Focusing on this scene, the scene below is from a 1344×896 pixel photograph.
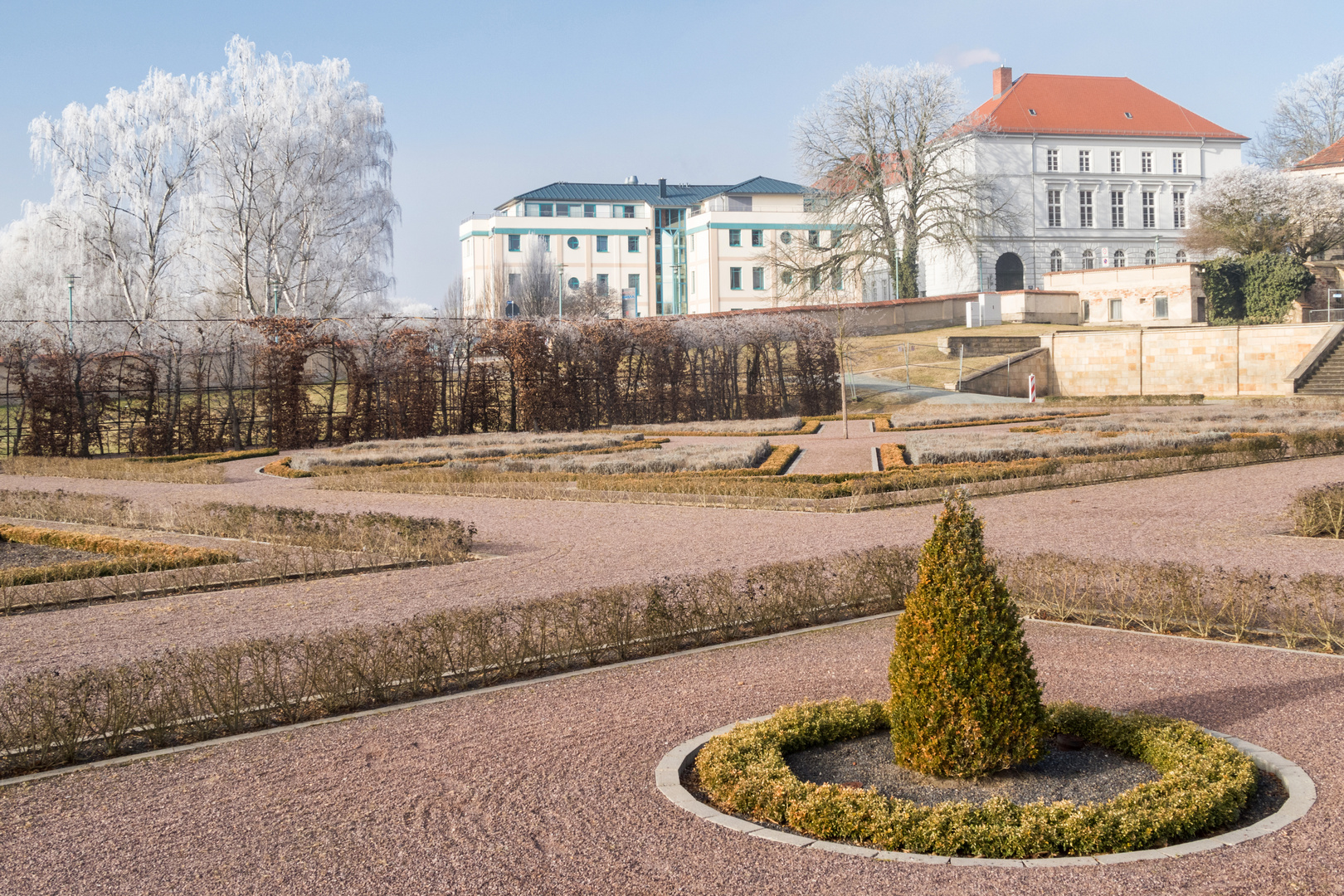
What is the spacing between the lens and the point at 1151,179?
6425 centimetres

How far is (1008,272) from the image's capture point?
61688mm

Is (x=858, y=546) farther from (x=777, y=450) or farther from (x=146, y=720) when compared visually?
(x=777, y=450)

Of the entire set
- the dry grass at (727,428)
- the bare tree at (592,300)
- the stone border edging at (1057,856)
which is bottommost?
the stone border edging at (1057,856)

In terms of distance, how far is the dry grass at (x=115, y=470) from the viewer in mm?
19828

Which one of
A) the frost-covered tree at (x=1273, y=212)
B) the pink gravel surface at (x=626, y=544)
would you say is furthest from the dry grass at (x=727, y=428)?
the frost-covered tree at (x=1273, y=212)

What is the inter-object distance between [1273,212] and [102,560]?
54.1m

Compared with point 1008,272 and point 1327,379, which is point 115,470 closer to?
point 1327,379

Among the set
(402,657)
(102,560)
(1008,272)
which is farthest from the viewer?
(1008,272)

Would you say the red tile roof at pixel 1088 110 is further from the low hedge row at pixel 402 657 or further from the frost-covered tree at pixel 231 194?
the low hedge row at pixel 402 657

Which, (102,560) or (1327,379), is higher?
(1327,379)

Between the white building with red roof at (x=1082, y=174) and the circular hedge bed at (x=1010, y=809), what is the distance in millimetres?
57820

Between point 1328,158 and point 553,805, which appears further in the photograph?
point 1328,158

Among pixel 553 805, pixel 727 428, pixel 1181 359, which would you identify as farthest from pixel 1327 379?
pixel 553 805

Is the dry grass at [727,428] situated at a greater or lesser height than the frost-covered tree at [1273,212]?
lesser
